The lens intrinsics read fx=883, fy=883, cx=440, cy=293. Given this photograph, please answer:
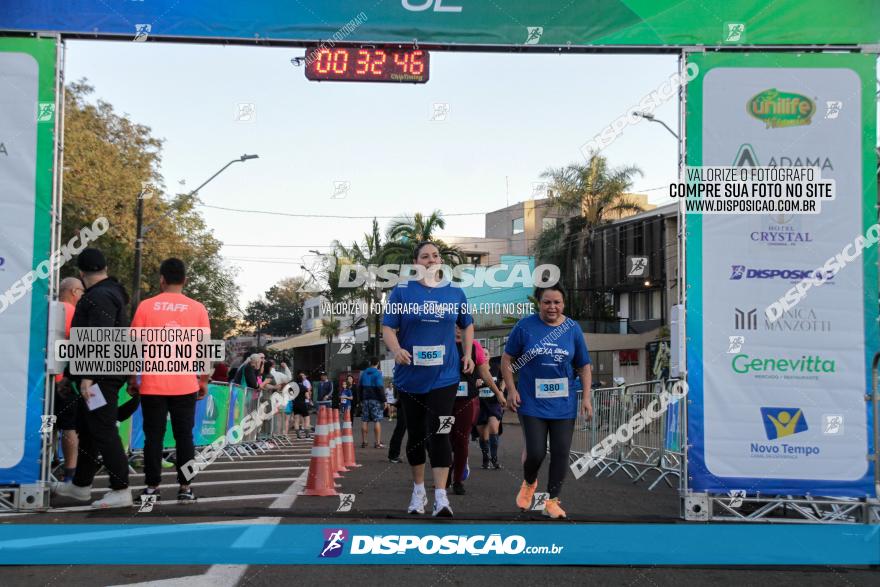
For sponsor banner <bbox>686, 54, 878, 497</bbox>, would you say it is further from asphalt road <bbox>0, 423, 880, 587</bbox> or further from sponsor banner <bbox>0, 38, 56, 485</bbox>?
sponsor banner <bbox>0, 38, 56, 485</bbox>

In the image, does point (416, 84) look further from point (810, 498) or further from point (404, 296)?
point (810, 498)

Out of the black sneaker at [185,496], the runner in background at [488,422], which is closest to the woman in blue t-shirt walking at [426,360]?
the black sneaker at [185,496]

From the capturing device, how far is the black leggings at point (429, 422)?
6.98 m

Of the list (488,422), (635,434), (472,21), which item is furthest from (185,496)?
(635,434)

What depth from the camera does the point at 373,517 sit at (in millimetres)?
6816

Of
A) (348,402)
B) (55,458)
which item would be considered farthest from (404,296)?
(348,402)

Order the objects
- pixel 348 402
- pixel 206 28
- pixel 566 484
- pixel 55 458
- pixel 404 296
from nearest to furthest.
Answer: pixel 404 296 < pixel 206 28 < pixel 55 458 < pixel 566 484 < pixel 348 402

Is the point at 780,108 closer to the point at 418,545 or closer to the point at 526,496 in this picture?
the point at 526,496

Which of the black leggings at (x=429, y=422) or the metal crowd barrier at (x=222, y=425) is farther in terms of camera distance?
the metal crowd barrier at (x=222, y=425)

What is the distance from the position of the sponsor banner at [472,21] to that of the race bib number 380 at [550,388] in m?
3.06

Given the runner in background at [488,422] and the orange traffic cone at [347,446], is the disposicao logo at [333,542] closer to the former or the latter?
the runner in background at [488,422]

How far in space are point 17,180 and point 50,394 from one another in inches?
76.4

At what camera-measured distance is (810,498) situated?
7863 millimetres

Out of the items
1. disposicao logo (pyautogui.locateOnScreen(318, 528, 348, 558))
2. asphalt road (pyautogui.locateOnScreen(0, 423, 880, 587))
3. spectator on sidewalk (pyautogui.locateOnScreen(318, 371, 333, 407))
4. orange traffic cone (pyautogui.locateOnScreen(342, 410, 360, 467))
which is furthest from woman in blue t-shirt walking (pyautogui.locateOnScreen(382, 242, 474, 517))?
spectator on sidewalk (pyautogui.locateOnScreen(318, 371, 333, 407))
